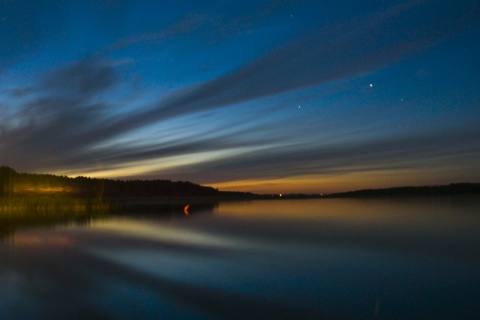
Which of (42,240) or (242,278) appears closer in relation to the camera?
(242,278)

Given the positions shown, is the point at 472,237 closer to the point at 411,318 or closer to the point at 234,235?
the point at 234,235

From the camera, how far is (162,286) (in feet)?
Answer: 47.4

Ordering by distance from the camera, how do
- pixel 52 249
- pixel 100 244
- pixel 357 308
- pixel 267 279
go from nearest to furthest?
pixel 357 308 < pixel 267 279 < pixel 52 249 < pixel 100 244

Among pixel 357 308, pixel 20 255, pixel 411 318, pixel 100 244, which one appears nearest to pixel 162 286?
pixel 357 308

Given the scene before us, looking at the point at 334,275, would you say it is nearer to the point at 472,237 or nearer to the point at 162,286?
the point at 162,286

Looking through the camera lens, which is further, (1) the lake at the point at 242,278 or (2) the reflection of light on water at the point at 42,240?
(2) the reflection of light on water at the point at 42,240

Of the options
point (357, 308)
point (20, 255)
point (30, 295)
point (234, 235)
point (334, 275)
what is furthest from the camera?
point (234, 235)

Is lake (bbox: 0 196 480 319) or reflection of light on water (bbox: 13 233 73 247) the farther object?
reflection of light on water (bbox: 13 233 73 247)

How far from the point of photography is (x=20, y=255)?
21891mm

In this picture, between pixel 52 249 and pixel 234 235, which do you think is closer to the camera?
pixel 52 249

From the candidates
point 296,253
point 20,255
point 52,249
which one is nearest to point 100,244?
point 52,249

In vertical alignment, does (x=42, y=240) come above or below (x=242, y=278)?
above

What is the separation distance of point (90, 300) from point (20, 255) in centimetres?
1203

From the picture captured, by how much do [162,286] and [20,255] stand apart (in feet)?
38.3
